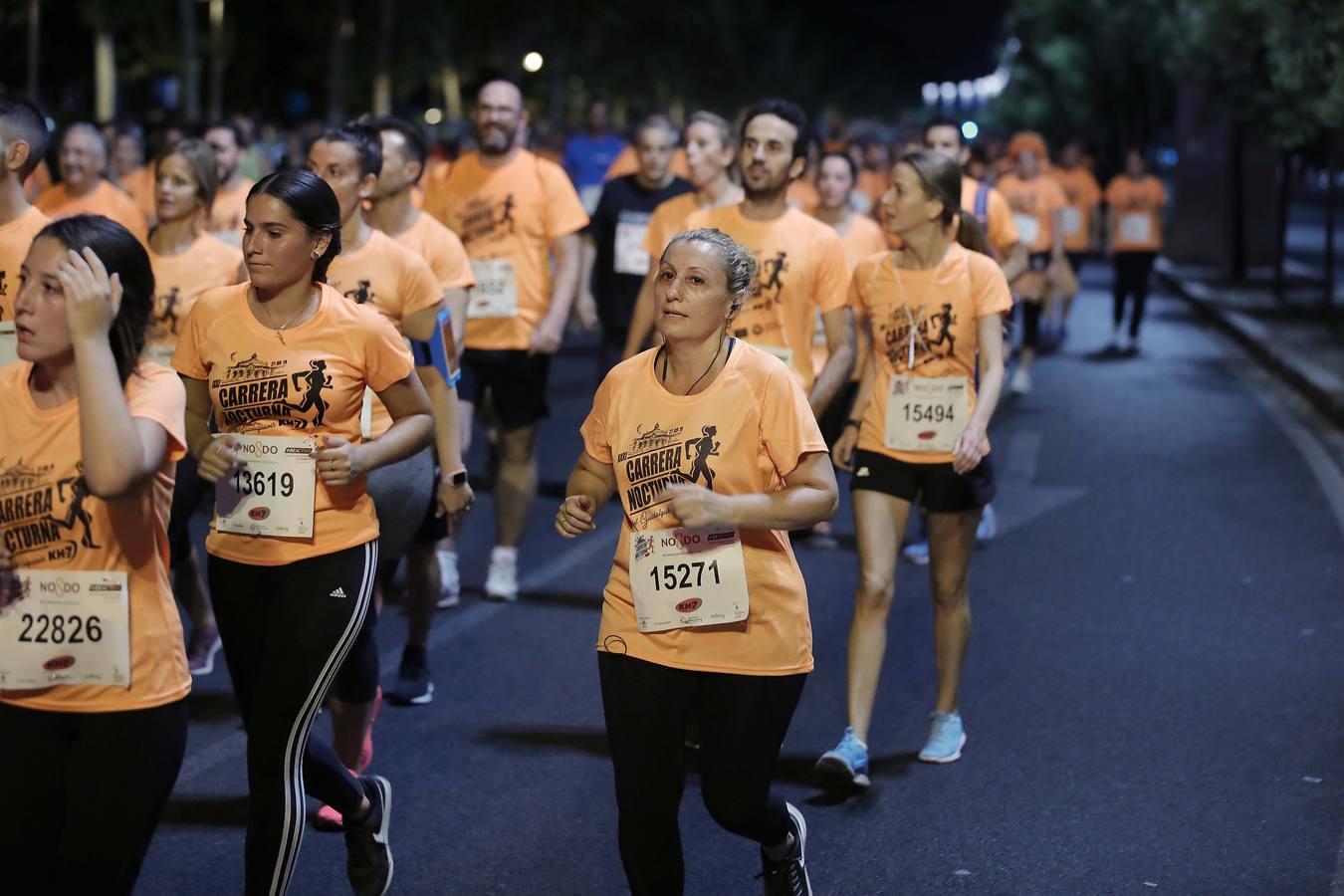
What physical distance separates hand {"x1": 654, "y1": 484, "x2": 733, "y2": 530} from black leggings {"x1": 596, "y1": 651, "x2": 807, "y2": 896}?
402 mm

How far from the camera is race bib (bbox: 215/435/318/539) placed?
467 centimetres

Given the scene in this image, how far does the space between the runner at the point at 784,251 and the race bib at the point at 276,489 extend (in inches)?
101

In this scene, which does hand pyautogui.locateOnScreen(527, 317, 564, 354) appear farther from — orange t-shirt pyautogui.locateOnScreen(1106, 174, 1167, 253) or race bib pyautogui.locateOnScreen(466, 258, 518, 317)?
orange t-shirt pyautogui.locateOnScreen(1106, 174, 1167, 253)

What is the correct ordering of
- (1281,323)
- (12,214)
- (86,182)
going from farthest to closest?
(1281,323)
(86,182)
(12,214)

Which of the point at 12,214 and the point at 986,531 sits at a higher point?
the point at 12,214

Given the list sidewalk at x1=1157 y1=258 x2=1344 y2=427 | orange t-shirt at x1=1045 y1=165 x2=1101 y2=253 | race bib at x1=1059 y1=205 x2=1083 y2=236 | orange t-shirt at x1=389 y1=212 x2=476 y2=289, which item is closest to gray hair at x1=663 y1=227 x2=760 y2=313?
orange t-shirt at x1=389 y1=212 x2=476 y2=289

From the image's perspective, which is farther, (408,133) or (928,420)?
(408,133)

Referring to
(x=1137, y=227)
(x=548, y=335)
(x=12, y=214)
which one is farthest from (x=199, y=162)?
(x=1137, y=227)

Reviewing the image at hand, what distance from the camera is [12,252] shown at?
225 inches

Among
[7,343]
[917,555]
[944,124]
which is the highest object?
[944,124]

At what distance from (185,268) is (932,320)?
9.23 ft

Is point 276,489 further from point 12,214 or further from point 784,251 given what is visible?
point 784,251

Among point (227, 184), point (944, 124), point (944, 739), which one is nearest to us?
point (944, 739)

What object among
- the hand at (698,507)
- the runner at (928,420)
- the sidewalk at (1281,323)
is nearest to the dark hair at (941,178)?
the runner at (928,420)
